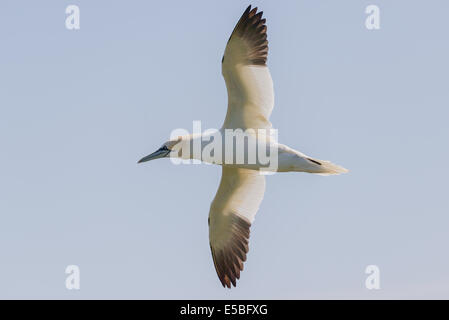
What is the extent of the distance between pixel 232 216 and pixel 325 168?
7.87 ft

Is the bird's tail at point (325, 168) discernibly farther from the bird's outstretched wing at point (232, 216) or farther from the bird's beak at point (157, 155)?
the bird's beak at point (157, 155)

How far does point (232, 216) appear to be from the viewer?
16.4 m

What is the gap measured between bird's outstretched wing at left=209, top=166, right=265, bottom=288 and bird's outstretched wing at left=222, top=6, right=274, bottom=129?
141cm

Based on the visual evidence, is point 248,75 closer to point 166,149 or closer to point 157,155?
point 166,149

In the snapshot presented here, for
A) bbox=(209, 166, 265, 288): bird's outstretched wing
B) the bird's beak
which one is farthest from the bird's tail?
the bird's beak

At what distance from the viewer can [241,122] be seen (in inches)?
599

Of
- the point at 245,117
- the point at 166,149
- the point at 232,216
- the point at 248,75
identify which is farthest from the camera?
the point at 232,216

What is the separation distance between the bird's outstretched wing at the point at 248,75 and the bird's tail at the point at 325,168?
116cm

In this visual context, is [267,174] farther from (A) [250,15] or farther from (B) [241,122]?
(A) [250,15]

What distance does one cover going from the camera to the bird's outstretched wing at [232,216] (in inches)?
638

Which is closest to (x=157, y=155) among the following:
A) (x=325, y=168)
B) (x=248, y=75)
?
(x=248, y=75)

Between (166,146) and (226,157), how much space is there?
1.13 m

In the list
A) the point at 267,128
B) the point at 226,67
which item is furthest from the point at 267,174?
the point at 226,67

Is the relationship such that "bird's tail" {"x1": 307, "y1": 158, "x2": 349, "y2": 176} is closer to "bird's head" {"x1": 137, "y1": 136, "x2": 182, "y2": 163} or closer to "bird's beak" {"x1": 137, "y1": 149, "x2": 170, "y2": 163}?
"bird's head" {"x1": 137, "y1": 136, "x2": 182, "y2": 163}
